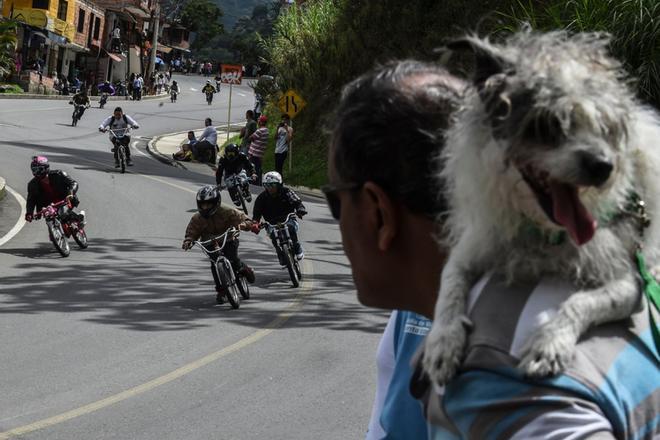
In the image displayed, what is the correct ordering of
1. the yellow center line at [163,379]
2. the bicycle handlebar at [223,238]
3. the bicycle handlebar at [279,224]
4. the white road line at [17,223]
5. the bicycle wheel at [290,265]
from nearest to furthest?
1. the yellow center line at [163,379]
2. the bicycle handlebar at [223,238]
3. the bicycle wheel at [290,265]
4. the bicycle handlebar at [279,224]
5. the white road line at [17,223]

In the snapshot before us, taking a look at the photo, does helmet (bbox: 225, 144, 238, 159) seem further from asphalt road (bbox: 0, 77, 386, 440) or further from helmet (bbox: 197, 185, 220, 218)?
helmet (bbox: 197, 185, 220, 218)

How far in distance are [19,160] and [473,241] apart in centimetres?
2967

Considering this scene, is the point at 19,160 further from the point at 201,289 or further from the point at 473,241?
the point at 473,241

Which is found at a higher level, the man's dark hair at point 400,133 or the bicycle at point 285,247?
the man's dark hair at point 400,133

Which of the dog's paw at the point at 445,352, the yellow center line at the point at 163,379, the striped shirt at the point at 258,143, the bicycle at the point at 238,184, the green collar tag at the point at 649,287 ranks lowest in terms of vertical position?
the yellow center line at the point at 163,379

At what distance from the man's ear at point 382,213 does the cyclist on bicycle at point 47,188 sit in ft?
53.1

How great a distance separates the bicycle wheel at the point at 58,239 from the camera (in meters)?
16.5

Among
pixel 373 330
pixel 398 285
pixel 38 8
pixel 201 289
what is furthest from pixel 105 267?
pixel 38 8

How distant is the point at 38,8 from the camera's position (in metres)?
68.4

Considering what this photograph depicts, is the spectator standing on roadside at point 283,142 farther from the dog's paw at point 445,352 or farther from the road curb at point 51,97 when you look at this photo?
the dog's paw at point 445,352

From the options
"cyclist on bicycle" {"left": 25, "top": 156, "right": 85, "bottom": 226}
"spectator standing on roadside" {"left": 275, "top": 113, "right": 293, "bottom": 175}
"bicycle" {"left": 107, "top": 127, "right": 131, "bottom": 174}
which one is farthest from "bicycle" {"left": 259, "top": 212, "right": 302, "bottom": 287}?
"spectator standing on roadside" {"left": 275, "top": 113, "right": 293, "bottom": 175}

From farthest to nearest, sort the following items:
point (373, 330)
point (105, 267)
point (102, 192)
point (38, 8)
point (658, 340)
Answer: point (38, 8)
point (102, 192)
point (105, 267)
point (373, 330)
point (658, 340)

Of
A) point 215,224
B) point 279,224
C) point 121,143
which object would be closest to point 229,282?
point 215,224

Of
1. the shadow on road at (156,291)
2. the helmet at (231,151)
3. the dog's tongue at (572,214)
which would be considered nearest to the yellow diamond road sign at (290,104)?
the helmet at (231,151)
